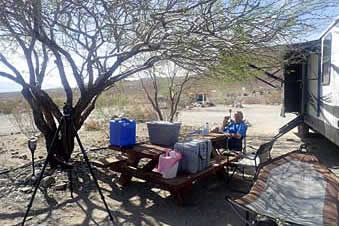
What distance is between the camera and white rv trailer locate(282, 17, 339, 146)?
4.64 meters

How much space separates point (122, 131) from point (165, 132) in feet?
1.79

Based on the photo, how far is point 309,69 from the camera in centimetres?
682

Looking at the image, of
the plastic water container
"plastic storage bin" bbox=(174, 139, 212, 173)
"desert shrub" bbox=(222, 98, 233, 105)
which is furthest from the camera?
"desert shrub" bbox=(222, 98, 233, 105)

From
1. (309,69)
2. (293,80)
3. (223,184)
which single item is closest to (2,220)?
(223,184)

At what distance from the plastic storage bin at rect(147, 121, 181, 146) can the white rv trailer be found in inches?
94.4

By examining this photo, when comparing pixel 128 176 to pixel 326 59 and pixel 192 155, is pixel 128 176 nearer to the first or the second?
pixel 192 155

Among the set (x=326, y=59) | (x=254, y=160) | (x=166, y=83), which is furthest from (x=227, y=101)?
(x=254, y=160)

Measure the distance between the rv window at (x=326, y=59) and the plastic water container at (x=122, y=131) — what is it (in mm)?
3355

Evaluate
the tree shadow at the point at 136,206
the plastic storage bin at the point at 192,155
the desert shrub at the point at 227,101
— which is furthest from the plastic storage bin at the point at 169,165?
the desert shrub at the point at 227,101

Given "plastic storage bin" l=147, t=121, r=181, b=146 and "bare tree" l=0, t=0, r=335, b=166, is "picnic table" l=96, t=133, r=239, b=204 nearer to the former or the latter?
"plastic storage bin" l=147, t=121, r=181, b=146

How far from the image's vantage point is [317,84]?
5.95 meters

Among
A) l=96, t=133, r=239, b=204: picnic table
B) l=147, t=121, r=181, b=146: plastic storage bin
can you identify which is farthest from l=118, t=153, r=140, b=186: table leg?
l=147, t=121, r=181, b=146: plastic storage bin

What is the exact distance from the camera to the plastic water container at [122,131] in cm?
380

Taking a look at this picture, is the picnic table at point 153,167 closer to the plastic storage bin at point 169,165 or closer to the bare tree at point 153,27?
the plastic storage bin at point 169,165
